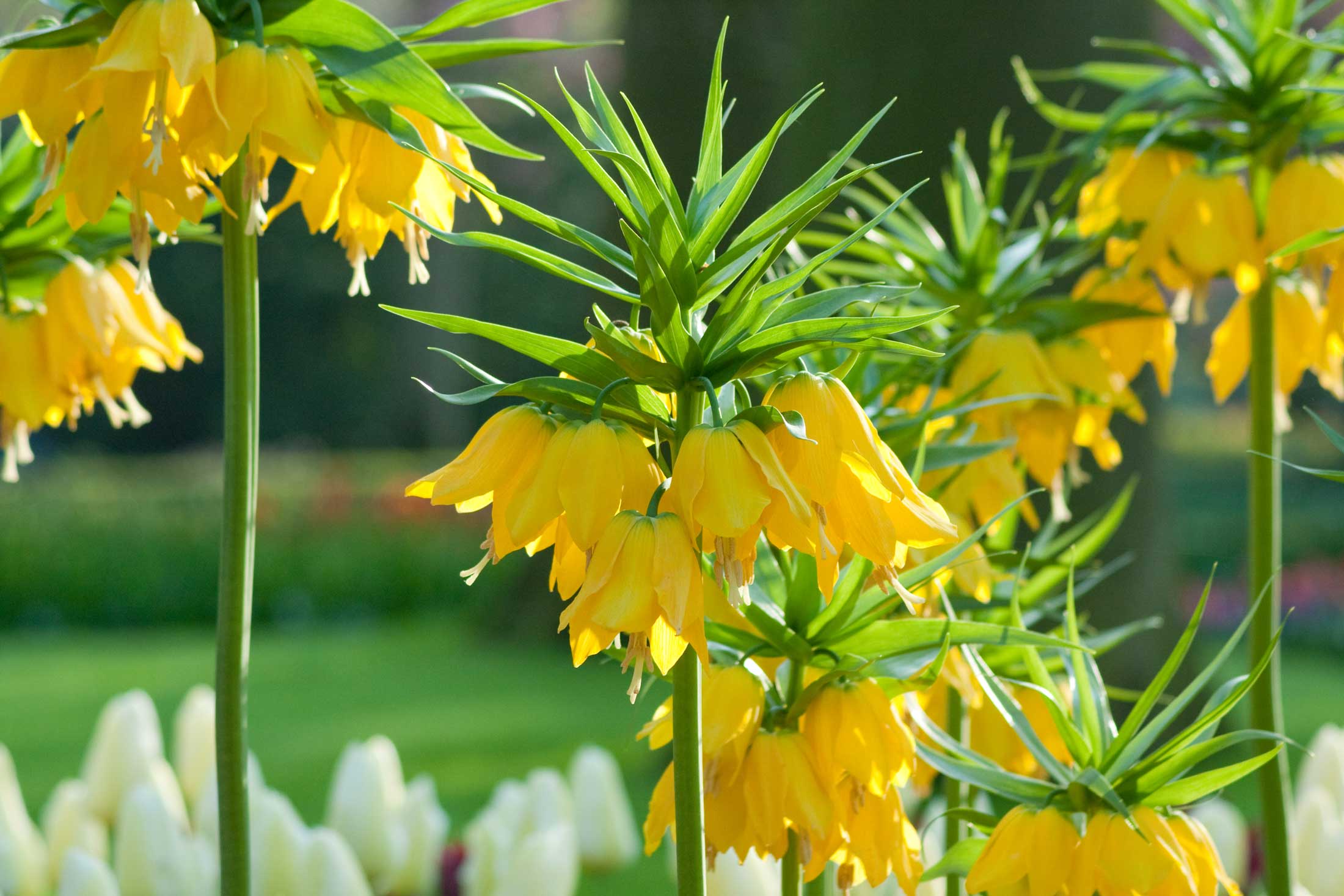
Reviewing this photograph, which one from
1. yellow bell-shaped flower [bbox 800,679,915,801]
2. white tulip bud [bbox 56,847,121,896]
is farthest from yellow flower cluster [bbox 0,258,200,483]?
yellow bell-shaped flower [bbox 800,679,915,801]

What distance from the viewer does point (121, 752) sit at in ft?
7.08

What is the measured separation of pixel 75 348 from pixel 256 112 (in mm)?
461

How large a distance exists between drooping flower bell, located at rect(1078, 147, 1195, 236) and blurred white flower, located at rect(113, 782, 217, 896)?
127 centimetres

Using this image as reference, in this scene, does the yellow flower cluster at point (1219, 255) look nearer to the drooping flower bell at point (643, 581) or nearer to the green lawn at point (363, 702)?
the drooping flower bell at point (643, 581)

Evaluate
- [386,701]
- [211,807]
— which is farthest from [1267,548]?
[386,701]

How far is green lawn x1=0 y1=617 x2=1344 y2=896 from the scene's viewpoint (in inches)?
155

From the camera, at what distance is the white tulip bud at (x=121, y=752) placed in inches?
84.4

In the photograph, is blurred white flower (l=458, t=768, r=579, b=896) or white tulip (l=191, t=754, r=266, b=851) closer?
blurred white flower (l=458, t=768, r=579, b=896)

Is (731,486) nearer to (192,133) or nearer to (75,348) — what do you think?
(192,133)

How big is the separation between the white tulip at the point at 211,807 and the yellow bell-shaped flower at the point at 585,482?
112 centimetres

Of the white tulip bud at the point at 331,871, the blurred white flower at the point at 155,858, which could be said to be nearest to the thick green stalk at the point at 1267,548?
the white tulip bud at the point at 331,871

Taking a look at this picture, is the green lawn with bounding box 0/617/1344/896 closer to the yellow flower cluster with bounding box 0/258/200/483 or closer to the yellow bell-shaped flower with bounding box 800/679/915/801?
the yellow flower cluster with bounding box 0/258/200/483

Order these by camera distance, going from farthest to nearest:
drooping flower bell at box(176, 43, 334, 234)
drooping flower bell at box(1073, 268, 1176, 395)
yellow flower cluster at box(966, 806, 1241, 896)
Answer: drooping flower bell at box(1073, 268, 1176, 395) < drooping flower bell at box(176, 43, 334, 234) < yellow flower cluster at box(966, 806, 1241, 896)

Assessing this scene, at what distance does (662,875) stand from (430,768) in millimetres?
1502
